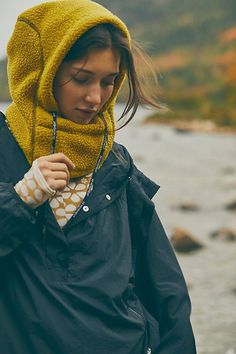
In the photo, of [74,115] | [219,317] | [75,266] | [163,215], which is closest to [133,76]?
[74,115]

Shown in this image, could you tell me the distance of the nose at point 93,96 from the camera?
66.3 inches

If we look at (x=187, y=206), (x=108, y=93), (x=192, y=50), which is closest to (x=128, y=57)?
(x=108, y=93)

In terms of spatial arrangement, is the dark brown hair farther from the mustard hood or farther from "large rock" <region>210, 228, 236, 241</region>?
"large rock" <region>210, 228, 236, 241</region>

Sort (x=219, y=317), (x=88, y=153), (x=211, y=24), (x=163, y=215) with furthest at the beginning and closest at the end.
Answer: (x=211, y=24) < (x=163, y=215) < (x=219, y=317) < (x=88, y=153)

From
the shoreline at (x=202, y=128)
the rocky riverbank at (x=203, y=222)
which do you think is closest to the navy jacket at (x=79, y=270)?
the rocky riverbank at (x=203, y=222)

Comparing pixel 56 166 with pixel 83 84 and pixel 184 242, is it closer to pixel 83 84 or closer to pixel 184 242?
pixel 83 84

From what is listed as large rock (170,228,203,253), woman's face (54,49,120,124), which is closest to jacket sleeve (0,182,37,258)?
woman's face (54,49,120,124)

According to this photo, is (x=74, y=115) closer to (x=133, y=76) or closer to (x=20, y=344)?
(x=133, y=76)

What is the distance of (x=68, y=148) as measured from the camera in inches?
67.0

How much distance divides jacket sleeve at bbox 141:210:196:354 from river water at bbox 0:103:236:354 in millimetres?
869

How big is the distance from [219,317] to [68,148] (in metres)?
2.94

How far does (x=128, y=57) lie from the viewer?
1.79 m

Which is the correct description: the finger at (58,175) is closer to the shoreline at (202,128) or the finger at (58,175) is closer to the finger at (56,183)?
the finger at (56,183)

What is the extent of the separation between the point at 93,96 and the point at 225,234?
16.4 feet
